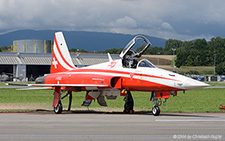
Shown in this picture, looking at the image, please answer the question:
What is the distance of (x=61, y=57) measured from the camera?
23.7 m

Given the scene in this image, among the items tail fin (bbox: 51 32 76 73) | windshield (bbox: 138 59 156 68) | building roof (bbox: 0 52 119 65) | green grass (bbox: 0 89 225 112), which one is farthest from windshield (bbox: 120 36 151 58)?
building roof (bbox: 0 52 119 65)

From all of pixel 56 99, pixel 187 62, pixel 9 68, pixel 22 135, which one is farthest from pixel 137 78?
pixel 187 62

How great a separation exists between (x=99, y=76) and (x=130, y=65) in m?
1.69

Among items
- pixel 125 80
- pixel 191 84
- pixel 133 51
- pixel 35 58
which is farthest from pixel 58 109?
pixel 35 58

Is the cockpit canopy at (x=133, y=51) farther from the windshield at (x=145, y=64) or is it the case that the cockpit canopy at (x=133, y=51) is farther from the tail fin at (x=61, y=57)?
the tail fin at (x=61, y=57)

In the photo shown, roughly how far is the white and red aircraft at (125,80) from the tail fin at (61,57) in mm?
1057

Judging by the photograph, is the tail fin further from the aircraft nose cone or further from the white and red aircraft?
the aircraft nose cone

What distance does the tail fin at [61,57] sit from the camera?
77.2ft

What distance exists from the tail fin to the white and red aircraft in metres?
1.06

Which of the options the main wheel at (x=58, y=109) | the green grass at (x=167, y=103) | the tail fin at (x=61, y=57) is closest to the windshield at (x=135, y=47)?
the green grass at (x=167, y=103)

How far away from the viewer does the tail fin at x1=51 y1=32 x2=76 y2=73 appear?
23.5 m

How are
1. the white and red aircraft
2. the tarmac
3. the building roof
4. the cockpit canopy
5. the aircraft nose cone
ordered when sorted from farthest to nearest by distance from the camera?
1. the building roof
2. the cockpit canopy
3. the white and red aircraft
4. the aircraft nose cone
5. the tarmac

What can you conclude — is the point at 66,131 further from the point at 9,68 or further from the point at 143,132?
the point at 9,68

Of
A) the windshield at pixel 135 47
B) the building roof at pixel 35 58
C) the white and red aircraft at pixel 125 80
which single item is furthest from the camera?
the building roof at pixel 35 58
